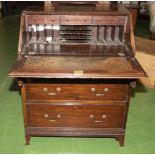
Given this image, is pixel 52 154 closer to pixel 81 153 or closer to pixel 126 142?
pixel 81 153

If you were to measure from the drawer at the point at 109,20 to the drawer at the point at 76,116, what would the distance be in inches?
30.7

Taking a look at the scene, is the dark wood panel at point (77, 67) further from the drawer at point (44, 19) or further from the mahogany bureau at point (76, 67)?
the drawer at point (44, 19)

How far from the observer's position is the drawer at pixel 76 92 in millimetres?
1985

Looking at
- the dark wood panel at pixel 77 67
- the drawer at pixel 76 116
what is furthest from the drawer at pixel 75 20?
the drawer at pixel 76 116

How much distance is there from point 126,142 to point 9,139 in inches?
47.4

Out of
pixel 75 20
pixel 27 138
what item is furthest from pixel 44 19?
pixel 27 138

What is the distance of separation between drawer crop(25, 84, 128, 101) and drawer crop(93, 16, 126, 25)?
625mm

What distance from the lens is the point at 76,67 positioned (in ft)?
6.01

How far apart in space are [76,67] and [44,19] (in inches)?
25.9

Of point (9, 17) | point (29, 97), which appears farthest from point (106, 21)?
point (9, 17)

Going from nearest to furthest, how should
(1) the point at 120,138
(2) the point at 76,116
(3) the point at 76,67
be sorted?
(3) the point at 76,67, (2) the point at 76,116, (1) the point at 120,138

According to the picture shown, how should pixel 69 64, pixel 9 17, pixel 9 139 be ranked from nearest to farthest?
pixel 69 64 → pixel 9 139 → pixel 9 17

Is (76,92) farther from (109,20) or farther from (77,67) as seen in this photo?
(109,20)

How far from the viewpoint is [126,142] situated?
2.42 metres
